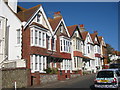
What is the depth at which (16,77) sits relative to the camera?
1628 cm

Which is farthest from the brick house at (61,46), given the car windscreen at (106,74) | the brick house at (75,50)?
the car windscreen at (106,74)

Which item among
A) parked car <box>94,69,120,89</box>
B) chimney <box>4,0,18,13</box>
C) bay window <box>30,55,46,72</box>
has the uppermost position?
chimney <box>4,0,18,13</box>

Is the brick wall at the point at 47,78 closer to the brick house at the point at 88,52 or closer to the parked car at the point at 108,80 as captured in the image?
the parked car at the point at 108,80

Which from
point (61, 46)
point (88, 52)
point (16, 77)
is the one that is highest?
point (61, 46)

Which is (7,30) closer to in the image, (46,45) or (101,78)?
(46,45)

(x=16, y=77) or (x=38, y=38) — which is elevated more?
(x=38, y=38)

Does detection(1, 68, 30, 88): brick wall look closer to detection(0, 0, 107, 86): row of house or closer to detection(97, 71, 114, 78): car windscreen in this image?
detection(0, 0, 107, 86): row of house

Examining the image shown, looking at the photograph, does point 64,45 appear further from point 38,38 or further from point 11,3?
point 11,3

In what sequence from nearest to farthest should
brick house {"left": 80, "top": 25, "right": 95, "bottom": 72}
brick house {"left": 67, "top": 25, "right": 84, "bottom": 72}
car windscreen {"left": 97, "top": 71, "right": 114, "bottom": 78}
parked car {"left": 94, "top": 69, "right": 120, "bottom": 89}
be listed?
1. parked car {"left": 94, "top": 69, "right": 120, "bottom": 89}
2. car windscreen {"left": 97, "top": 71, "right": 114, "bottom": 78}
3. brick house {"left": 67, "top": 25, "right": 84, "bottom": 72}
4. brick house {"left": 80, "top": 25, "right": 95, "bottom": 72}

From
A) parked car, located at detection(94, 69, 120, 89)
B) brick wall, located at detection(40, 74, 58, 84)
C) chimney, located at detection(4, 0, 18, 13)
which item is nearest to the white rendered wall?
chimney, located at detection(4, 0, 18, 13)

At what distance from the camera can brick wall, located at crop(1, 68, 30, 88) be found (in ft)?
51.1

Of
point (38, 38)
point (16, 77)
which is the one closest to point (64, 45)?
point (38, 38)

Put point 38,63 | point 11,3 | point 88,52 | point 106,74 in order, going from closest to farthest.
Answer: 1. point 106,74
2. point 38,63
3. point 11,3
4. point 88,52

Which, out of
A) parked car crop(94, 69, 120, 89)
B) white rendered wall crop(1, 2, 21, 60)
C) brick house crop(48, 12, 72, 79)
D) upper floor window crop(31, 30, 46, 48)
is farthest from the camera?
brick house crop(48, 12, 72, 79)
